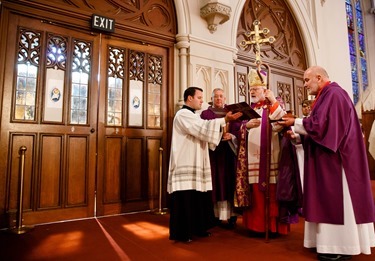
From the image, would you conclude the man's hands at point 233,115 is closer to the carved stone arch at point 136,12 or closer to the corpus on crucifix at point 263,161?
the corpus on crucifix at point 263,161

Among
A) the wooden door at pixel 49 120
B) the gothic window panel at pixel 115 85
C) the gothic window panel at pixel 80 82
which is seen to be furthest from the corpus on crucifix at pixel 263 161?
the gothic window panel at pixel 80 82

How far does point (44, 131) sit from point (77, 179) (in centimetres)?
80

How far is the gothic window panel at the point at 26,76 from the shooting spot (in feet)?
12.3

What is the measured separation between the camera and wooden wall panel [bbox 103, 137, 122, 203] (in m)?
4.23

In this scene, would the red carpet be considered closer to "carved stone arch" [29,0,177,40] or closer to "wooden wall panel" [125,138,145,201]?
"wooden wall panel" [125,138,145,201]

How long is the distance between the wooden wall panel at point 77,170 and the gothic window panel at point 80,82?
0.30m

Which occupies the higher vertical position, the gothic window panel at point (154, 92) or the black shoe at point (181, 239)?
the gothic window panel at point (154, 92)

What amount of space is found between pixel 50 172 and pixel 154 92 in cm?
205

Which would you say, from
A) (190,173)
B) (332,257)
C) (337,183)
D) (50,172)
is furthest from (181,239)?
(50,172)

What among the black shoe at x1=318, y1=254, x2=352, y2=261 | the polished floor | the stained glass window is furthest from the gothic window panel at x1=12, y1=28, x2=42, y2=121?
the stained glass window

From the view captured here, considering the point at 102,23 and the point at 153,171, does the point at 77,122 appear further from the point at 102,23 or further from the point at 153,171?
the point at 102,23

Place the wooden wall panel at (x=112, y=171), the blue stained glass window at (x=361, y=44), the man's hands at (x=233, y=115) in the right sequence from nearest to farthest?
1. the man's hands at (x=233, y=115)
2. the wooden wall panel at (x=112, y=171)
3. the blue stained glass window at (x=361, y=44)

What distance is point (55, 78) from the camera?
4.01 metres

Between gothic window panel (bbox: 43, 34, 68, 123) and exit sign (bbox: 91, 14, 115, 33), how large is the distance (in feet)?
1.70
